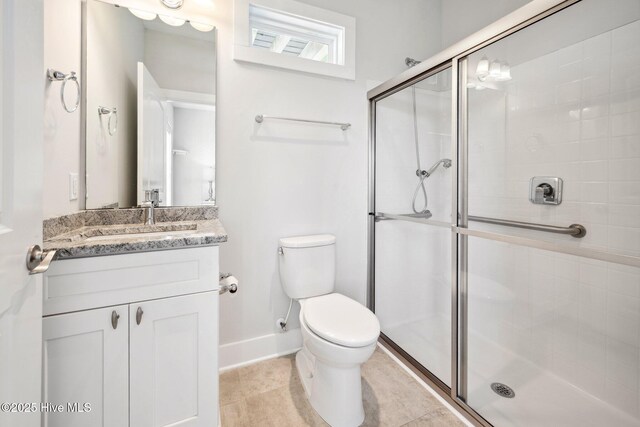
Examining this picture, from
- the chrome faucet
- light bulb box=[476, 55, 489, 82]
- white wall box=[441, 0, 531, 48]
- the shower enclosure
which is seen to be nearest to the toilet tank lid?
the shower enclosure

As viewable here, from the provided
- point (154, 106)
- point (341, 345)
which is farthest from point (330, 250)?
point (154, 106)

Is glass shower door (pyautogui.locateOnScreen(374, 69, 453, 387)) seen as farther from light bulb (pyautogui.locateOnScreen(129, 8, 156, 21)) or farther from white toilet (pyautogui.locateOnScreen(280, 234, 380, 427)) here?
light bulb (pyautogui.locateOnScreen(129, 8, 156, 21))

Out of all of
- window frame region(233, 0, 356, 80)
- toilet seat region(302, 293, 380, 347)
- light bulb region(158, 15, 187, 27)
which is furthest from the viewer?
window frame region(233, 0, 356, 80)

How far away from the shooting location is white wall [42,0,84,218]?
1139 millimetres

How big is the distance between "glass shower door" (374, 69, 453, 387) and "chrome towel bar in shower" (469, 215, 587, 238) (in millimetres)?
234

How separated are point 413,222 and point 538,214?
68cm

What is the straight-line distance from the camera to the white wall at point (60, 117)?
3.74ft

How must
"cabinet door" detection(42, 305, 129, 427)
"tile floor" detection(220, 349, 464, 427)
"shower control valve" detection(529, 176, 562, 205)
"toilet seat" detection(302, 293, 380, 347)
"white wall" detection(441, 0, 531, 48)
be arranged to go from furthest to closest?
"white wall" detection(441, 0, 531, 48) → "shower control valve" detection(529, 176, 562, 205) → "tile floor" detection(220, 349, 464, 427) → "toilet seat" detection(302, 293, 380, 347) → "cabinet door" detection(42, 305, 129, 427)

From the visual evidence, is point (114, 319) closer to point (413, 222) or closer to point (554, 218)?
point (413, 222)

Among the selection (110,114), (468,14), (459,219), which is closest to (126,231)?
(110,114)

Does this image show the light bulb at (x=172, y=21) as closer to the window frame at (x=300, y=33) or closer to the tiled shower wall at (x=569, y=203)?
the window frame at (x=300, y=33)

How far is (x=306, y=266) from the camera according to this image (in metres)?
1.77

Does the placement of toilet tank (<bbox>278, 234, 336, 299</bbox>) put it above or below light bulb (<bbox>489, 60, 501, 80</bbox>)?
below

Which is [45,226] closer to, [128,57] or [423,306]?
[128,57]
